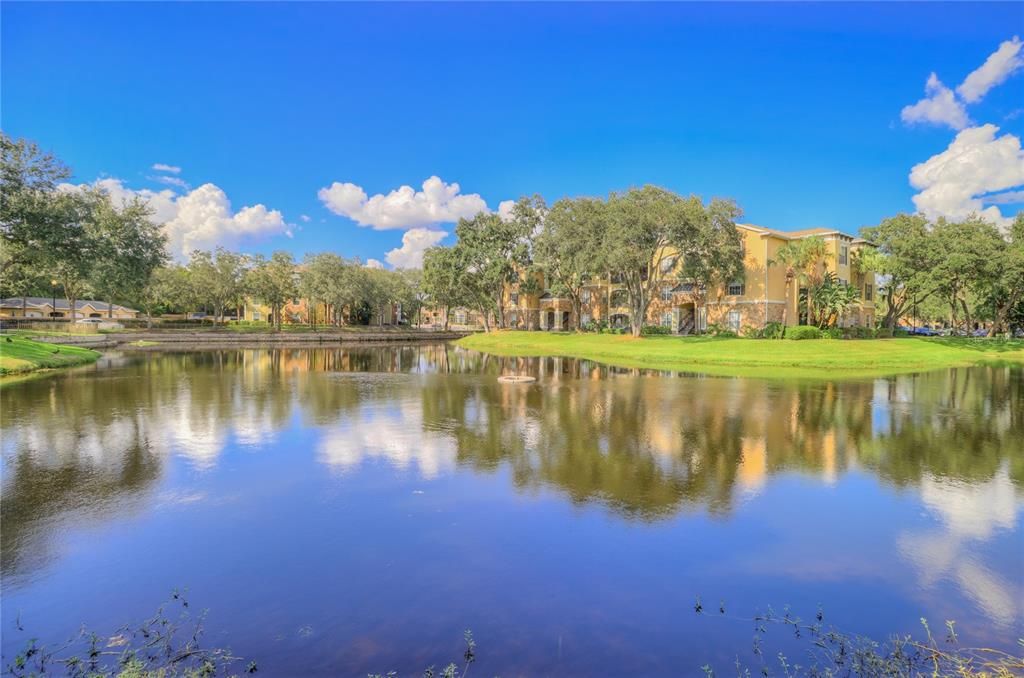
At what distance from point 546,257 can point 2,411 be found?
47.7 m

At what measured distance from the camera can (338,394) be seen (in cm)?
2244

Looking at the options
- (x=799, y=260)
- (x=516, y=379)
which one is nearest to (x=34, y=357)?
(x=516, y=379)

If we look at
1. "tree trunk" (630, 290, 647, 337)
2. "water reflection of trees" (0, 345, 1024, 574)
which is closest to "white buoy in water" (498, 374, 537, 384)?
"water reflection of trees" (0, 345, 1024, 574)

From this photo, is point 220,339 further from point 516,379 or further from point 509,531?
point 509,531

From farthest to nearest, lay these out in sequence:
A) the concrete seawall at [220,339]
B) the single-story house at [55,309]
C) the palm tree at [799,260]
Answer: the single-story house at [55,309] → the concrete seawall at [220,339] → the palm tree at [799,260]

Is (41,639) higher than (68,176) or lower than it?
lower

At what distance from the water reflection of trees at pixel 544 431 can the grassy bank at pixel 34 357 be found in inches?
122

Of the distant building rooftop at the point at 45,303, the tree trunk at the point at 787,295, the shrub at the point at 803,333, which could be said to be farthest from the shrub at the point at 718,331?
the distant building rooftop at the point at 45,303

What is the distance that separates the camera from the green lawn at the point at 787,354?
3478 centimetres

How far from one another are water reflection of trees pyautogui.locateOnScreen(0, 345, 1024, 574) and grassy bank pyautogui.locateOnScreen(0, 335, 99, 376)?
3100 mm

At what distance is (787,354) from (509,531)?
36396mm

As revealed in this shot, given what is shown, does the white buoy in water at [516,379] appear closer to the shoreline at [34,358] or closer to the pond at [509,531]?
the pond at [509,531]

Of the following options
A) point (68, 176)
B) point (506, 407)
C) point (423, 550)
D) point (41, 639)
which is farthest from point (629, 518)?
point (68, 176)

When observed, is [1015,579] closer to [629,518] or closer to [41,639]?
[629,518]
